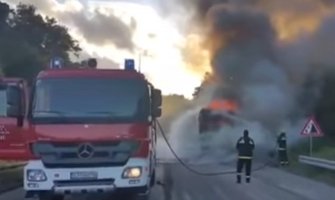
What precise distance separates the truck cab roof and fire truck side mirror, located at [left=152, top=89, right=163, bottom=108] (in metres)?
0.48

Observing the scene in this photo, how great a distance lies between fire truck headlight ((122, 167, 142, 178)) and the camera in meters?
13.5

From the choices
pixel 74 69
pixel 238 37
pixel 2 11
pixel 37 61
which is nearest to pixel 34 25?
pixel 2 11

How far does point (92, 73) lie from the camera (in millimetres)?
14227

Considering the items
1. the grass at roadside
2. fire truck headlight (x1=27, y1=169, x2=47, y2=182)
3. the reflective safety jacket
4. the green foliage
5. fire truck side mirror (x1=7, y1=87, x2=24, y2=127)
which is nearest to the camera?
fire truck headlight (x1=27, y1=169, x2=47, y2=182)

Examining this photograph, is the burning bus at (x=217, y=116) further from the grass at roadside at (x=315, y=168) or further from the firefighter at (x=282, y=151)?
the firefighter at (x=282, y=151)

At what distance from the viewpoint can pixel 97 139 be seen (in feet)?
44.5

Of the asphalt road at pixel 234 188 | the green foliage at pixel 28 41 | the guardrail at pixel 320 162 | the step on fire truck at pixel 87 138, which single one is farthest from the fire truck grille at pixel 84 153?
the green foliage at pixel 28 41

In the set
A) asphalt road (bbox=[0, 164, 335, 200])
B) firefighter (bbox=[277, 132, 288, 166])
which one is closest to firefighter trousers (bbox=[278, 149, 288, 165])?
firefighter (bbox=[277, 132, 288, 166])

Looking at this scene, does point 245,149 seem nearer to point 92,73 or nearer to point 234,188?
point 234,188

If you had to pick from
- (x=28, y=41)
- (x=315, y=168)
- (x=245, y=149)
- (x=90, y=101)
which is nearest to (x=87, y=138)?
(x=90, y=101)

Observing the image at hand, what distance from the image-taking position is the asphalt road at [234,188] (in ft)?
58.0

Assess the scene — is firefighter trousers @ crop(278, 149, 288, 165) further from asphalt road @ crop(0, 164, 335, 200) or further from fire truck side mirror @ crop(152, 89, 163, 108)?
fire truck side mirror @ crop(152, 89, 163, 108)

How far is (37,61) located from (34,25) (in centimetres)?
2934

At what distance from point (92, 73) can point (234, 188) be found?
759cm
